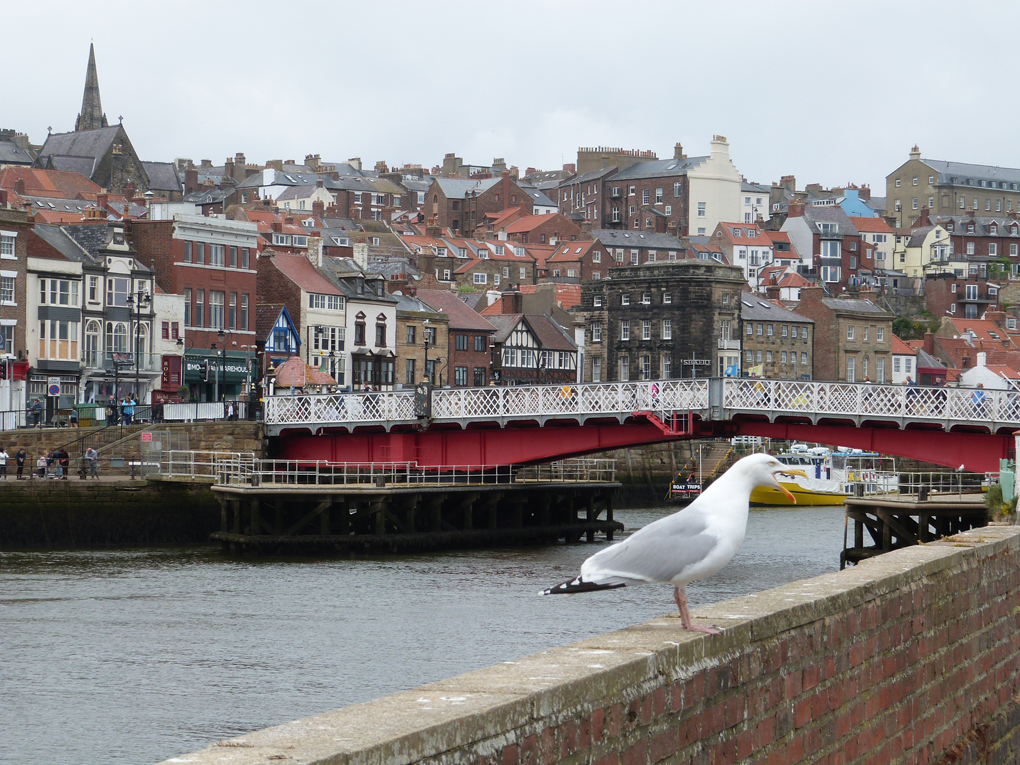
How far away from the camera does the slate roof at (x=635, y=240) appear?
134 m

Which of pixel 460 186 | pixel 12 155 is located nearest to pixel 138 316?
pixel 12 155

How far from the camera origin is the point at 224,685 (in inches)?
925

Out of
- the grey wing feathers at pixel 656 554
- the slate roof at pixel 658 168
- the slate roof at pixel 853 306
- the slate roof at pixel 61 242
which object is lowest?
the grey wing feathers at pixel 656 554

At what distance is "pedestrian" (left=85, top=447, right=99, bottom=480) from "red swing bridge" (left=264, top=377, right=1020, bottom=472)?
21.6 ft

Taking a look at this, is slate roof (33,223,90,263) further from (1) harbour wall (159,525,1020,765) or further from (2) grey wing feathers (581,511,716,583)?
(2) grey wing feathers (581,511,716,583)

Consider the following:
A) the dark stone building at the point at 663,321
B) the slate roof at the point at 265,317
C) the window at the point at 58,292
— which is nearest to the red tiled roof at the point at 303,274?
the slate roof at the point at 265,317

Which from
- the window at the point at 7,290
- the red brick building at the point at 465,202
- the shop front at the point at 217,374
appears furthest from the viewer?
the red brick building at the point at 465,202

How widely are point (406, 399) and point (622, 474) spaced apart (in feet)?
93.4

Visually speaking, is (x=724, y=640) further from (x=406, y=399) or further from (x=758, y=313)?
(x=758, y=313)

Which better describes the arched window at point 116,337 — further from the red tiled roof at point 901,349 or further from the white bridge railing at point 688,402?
the red tiled roof at point 901,349

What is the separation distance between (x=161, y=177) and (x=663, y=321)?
192 feet

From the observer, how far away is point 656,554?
341 inches

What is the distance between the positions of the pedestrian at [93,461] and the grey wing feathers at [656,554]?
39.0 meters

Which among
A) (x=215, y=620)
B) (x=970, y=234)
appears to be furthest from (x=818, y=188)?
(x=215, y=620)
